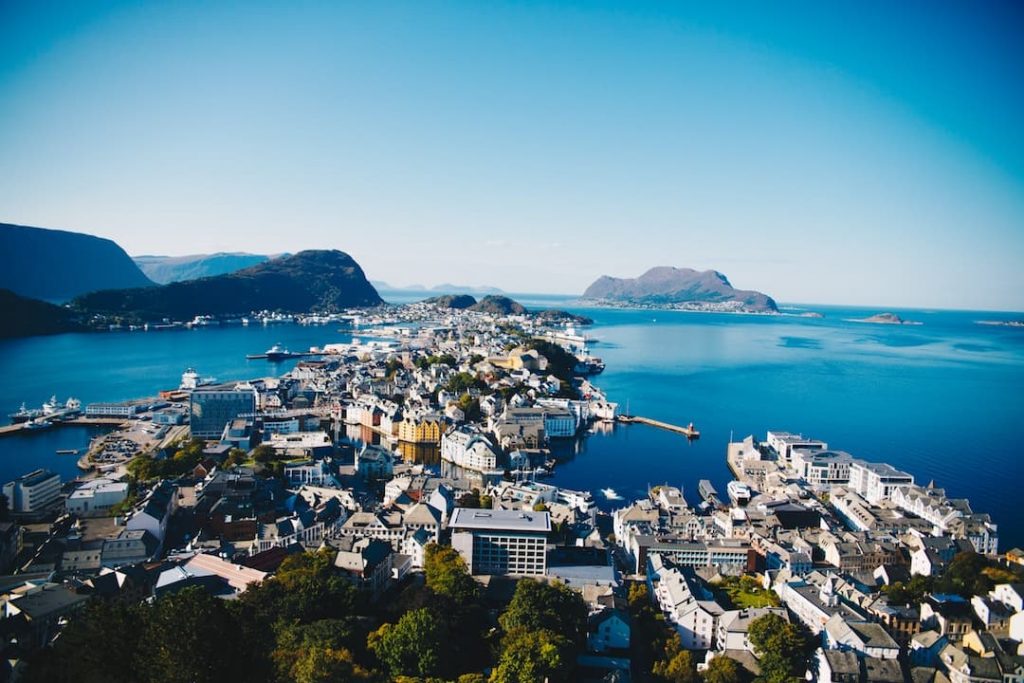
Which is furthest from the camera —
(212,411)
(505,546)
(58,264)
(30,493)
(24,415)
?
(58,264)

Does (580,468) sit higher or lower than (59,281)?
lower

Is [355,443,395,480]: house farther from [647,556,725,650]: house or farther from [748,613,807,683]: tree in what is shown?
[748,613,807,683]: tree

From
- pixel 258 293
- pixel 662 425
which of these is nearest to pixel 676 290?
pixel 258 293

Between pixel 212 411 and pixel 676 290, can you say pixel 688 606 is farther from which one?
pixel 676 290

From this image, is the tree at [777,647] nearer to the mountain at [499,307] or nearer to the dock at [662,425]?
the dock at [662,425]

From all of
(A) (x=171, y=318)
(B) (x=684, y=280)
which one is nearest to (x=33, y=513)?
(A) (x=171, y=318)

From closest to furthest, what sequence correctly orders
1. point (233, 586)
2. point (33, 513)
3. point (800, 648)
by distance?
point (800, 648) < point (233, 586) < point (33, 513)

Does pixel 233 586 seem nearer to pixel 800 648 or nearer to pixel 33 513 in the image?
pixel 33 513
